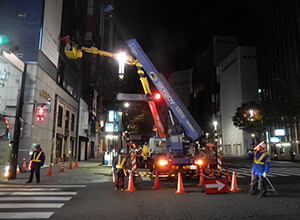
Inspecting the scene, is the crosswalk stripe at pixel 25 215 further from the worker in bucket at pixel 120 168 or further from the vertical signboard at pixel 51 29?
the vertical signboard at pixel 51 29

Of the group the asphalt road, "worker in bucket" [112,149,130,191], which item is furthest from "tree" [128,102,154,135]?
the asphalt road

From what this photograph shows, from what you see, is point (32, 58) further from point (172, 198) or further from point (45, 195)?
point (172, 198)

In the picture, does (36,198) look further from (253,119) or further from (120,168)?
(253,119)

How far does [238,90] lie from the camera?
76812mm

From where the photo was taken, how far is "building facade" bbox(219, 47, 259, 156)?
74.6 metres

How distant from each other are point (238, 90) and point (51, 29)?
6641 centimetres

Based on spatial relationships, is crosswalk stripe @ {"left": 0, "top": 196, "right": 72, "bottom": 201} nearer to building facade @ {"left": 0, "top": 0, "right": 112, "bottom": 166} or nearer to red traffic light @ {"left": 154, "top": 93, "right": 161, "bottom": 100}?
building facade @ {"left": 0, "top": 0, "right": 112, "bottom": 166}

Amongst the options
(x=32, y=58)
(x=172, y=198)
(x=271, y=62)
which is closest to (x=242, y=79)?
(x=271, y=62)

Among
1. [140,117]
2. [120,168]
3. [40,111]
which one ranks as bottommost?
[120,168]

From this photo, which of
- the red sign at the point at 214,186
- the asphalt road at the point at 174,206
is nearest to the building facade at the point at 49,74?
the asphalt road at the point at 174,206

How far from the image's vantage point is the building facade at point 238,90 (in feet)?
245

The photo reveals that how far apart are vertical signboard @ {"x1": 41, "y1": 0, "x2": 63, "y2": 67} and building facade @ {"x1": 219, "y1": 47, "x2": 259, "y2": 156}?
200ft

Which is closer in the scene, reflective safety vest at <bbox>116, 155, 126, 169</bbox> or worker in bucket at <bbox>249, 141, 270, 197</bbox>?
worker in bucket at <bbox>249, 141, 270, 197</bbox>

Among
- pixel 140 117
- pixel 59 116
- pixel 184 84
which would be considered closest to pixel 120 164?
pixel 59 116
